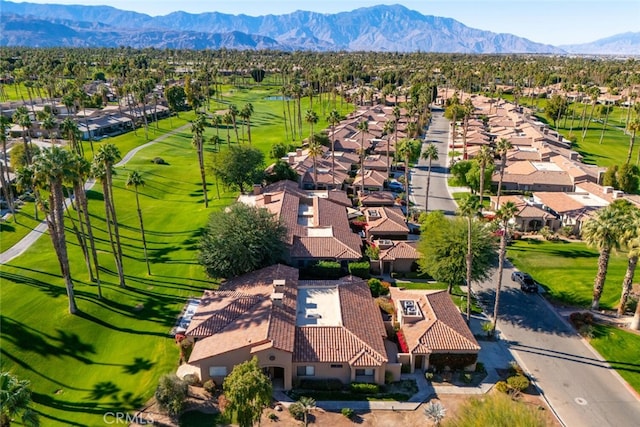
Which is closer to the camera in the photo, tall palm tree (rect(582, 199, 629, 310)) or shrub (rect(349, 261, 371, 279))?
tall palm tree (rect(582, 199, 629, 310))

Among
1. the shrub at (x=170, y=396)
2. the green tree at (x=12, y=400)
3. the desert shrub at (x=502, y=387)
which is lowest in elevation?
the desert shrub at (x=502, y=387)

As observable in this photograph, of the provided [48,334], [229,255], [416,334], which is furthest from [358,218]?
[48,334]

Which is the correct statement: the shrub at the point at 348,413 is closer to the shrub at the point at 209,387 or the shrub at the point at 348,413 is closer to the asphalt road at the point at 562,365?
the shrub at the point at 209,387

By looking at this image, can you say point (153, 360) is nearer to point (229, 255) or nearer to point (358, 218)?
point (229, 255)

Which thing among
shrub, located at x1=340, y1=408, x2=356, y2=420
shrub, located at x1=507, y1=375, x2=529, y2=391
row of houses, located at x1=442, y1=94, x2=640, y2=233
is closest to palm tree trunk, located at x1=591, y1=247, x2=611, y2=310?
shrub, located at x1=507, y1=375, x2=529, y2=391

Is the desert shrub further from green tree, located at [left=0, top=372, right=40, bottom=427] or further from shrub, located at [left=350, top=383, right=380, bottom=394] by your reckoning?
green tree, located at [left=0, top=372, right=40, bottom=427]

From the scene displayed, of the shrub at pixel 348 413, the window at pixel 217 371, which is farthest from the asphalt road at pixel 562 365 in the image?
the window at pixel 217 371
